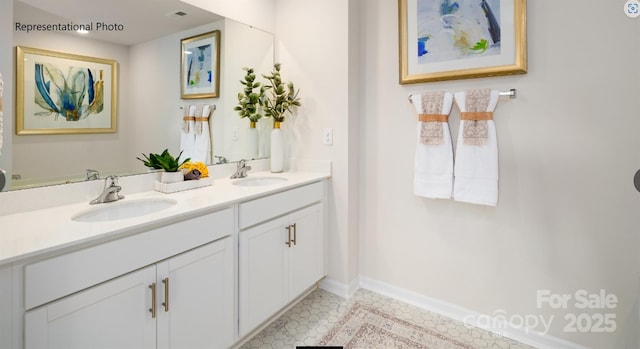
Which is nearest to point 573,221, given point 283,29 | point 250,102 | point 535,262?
point 535,262

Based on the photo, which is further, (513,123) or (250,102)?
(250,102)

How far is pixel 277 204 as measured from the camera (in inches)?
69.6

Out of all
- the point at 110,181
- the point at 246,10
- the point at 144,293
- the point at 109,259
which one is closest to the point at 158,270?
the point at 144,293

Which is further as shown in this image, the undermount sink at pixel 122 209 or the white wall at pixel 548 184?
the white wall at pixel 548 184

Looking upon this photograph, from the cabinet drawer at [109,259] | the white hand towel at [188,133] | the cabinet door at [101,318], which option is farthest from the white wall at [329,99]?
the cabinet door at [101,318]

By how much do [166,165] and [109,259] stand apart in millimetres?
738

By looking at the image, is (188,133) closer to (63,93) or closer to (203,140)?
(203,140)

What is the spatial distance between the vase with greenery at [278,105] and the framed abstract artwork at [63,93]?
102 cm

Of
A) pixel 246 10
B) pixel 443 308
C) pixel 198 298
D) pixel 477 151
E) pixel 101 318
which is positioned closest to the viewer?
pixel 101 318

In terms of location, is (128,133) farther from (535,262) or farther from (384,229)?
(535,262)

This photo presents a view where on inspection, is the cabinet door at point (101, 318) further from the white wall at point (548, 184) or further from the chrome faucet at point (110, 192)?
the white wall at point (548, 184)

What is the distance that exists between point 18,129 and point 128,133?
1.40 ft

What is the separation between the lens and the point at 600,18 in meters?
1.48

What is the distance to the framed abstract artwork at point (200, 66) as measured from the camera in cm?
189
